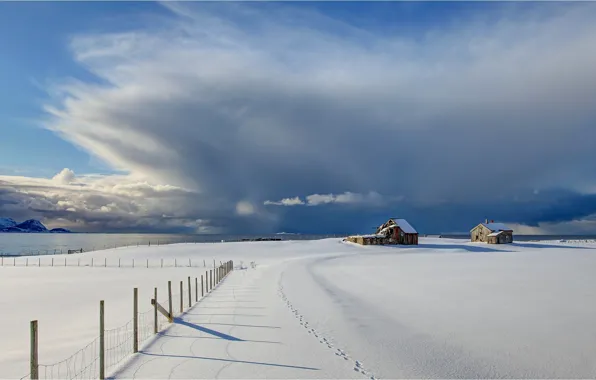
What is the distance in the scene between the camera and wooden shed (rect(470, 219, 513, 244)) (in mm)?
87938

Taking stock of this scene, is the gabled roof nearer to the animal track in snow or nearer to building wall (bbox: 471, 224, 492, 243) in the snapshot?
building wall (bbox: 471, 224, 492, 243)

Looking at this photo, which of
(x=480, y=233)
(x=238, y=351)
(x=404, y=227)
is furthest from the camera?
(x=480, y=233)

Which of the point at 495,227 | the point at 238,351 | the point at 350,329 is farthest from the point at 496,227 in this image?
the point at 238,351

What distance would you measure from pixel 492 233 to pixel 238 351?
87868mm

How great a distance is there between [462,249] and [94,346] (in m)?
70.7

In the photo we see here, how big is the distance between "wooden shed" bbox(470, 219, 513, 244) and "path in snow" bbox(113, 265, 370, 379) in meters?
80.1

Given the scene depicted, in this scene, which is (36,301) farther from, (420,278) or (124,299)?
(420,278)

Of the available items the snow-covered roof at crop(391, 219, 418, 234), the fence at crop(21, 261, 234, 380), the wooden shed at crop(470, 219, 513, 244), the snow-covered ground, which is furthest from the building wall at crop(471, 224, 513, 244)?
the fence at crop(21, 261, 234, 380)

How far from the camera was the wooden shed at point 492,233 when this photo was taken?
8794 centimetres

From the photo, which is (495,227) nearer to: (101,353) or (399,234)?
(399,234)

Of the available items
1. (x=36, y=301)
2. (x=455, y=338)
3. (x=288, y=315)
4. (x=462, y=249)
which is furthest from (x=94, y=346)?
(x=462, y=249)

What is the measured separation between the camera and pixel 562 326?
619 inches

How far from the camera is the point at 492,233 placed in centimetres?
8962

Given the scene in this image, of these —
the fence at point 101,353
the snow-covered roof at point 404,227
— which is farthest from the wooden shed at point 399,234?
the fence at point 101,353
